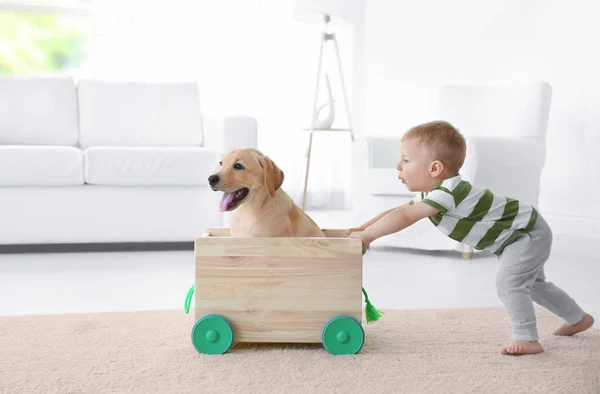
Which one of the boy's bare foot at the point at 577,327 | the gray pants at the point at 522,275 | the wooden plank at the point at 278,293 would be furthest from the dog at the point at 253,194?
the boy's bare foot at the point at 577,327

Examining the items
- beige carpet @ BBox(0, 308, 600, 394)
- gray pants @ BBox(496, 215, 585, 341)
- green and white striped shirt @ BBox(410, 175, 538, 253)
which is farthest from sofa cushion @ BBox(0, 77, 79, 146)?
gray pants @ BBox(496, 215, 585, 341)

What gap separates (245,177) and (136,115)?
94.3 inches

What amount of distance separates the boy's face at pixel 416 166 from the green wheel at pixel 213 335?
549 mm

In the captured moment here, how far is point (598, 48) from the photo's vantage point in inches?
148

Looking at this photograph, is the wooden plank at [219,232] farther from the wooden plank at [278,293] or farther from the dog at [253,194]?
the wooden plank at [278,293]

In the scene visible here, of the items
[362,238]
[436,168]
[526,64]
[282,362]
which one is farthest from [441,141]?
[526,64]

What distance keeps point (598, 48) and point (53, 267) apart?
302 centimetres

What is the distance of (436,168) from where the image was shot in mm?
1609

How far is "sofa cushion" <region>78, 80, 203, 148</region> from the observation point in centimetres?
379

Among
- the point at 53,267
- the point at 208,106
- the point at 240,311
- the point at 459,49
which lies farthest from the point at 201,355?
the point at 208,106

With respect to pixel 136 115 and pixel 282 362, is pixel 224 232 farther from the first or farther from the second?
pixel 136 115

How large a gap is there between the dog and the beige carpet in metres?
0.28

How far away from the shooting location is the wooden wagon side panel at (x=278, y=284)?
1538mm

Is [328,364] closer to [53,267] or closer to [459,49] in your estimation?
[53,267]
